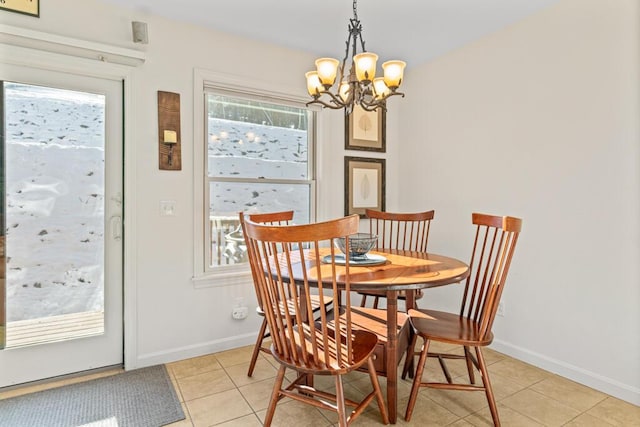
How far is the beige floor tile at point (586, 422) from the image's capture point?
70.4 inches

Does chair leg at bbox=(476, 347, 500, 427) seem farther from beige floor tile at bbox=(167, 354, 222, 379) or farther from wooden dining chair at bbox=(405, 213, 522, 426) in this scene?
beige floor tile at bbox=(167, 354, 222, 379)

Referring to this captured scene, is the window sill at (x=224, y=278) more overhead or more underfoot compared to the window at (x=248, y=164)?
more underfoot

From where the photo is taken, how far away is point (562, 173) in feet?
7.57

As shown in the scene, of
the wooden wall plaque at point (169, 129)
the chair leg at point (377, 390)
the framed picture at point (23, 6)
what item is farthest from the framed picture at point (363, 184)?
the framed picture at point (23, 6)

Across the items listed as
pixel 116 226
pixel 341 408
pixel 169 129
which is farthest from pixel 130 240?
pixel 341 408

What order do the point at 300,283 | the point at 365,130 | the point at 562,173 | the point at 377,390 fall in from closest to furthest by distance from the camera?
the point at 300,283 < the point at 377,390 < the point at 562,173 < the point at 365,130

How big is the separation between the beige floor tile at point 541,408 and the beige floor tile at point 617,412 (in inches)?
4.7

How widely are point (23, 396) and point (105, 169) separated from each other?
55.3 inches

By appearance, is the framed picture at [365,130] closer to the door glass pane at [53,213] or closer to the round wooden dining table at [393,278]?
the round wooden dining table at [393,278]

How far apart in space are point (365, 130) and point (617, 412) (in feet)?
8.67

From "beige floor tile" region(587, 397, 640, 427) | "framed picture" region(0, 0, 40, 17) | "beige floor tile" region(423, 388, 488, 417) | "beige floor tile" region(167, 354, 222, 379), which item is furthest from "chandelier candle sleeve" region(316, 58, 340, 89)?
"beige floor tile" region(587, 397, 640, 427)

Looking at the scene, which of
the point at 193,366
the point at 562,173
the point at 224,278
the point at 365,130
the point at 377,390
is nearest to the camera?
the point at 377,390

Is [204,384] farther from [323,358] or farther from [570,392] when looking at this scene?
[570,392]

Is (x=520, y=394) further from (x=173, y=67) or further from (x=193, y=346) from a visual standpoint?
(x=173, y=67)
